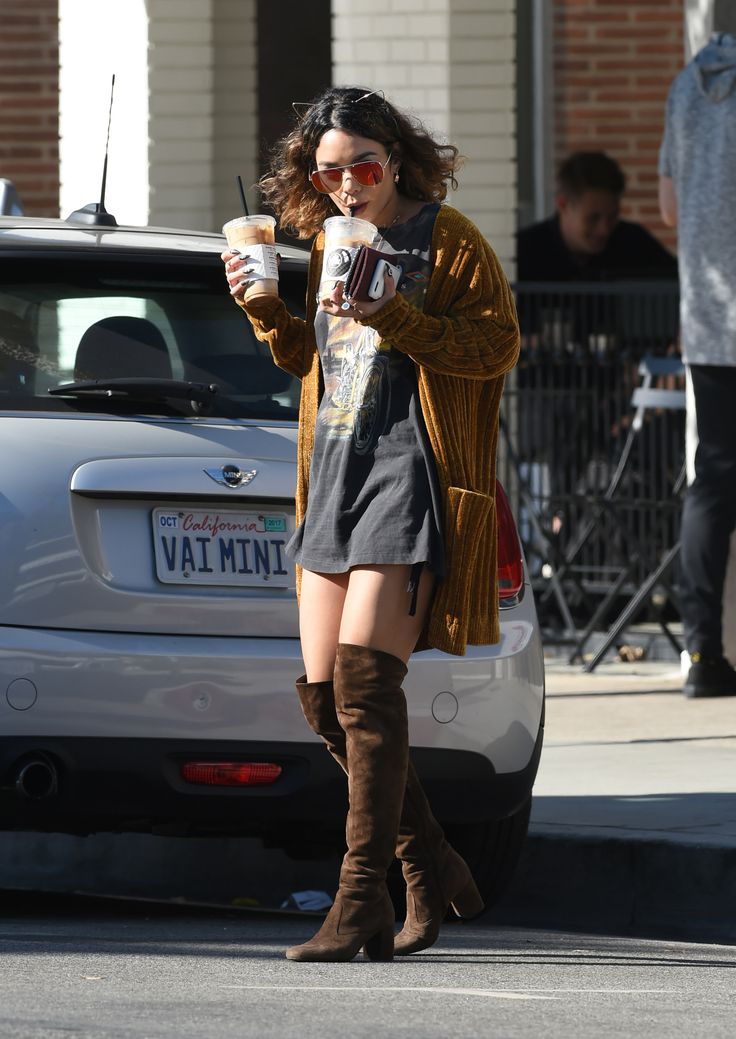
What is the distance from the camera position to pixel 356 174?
16.2ft

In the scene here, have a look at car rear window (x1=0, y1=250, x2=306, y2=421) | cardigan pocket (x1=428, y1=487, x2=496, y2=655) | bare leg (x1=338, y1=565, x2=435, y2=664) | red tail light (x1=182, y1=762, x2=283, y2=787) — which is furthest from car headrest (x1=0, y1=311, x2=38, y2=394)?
cardigan pocket (x1=428, y1=487, x2=496, y2=655)

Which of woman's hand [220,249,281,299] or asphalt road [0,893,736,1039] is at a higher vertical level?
woman's hand [220,249,281,299]

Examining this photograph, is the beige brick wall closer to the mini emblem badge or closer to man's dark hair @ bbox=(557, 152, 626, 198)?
man's dark hair @ bbox=(557, 152, 626, 198)

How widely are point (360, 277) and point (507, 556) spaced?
3.79ft

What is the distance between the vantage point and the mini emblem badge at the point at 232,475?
17.5 ft

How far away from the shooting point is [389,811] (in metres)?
4.88

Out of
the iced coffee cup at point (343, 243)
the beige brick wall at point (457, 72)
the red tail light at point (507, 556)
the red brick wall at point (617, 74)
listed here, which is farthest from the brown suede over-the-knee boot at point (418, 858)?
the red brick wall at point (617, 74)

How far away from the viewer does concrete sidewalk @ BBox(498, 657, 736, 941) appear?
19.5 ft

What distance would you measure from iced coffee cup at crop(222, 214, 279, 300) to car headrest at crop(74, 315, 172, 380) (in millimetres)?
711

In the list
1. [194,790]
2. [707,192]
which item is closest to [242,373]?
[194,790]

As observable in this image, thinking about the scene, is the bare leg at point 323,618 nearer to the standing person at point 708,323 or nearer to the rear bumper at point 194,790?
the rear bumper at point 194,790

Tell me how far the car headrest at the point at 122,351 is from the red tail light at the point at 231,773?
0.90 metres

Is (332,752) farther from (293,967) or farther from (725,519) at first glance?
(725,519)

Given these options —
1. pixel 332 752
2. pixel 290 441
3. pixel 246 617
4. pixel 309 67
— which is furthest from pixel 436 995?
pixel 309 67
